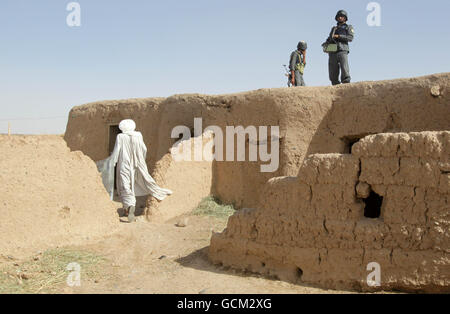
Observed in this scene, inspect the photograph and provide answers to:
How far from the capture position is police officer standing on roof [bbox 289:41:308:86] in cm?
998

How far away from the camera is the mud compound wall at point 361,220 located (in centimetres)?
395

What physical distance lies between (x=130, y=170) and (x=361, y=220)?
414cm

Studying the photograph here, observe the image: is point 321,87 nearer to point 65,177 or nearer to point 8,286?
point 65,177

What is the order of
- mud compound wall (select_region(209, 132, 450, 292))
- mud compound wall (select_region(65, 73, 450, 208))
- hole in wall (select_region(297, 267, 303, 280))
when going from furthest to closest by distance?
mud compound wall (select_region(65, 73, 450, 208)) → hole in wall (select_region(297, 267, 303, 280)) → mud compound wall (select_region(209, 132, 450, 292))

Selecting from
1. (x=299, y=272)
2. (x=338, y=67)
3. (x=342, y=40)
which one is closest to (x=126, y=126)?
(x=299, y=272)

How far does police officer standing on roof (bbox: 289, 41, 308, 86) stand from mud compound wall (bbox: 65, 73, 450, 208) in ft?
6.08

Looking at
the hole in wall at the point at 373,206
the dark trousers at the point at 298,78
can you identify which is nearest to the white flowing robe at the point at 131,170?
the hole in wall at the point at 373,206

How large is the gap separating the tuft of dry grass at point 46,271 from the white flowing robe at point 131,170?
2.18 metres

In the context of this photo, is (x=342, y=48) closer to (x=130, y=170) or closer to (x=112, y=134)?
(x=130, y=170)

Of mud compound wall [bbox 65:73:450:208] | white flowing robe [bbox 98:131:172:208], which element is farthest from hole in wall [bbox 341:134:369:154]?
white flowing robe [bbox 98:131:172:208]

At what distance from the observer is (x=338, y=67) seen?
28.3 ft

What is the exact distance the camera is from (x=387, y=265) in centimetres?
407

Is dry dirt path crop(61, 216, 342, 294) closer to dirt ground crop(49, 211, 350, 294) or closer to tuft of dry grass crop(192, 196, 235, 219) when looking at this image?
dirt ground crop(49, 211, 350, 294)

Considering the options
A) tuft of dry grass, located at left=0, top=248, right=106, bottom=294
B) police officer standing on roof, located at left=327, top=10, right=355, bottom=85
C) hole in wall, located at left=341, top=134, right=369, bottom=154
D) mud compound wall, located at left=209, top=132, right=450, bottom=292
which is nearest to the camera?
mud compound wall, located at left=209, top=132, right=450, bottom=292
